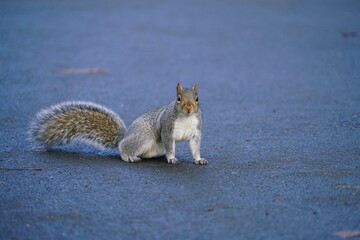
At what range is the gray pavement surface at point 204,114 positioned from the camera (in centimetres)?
365

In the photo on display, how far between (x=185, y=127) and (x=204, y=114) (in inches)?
83.1

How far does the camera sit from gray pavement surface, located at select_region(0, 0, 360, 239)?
365 centimetres

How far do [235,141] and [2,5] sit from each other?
10.4 meters

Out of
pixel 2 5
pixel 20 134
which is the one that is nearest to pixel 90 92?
pixel 20 134

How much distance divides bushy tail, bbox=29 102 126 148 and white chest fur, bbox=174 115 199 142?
68cm

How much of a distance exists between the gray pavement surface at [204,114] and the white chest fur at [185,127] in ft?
0.87

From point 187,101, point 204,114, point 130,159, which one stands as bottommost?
point 130,159

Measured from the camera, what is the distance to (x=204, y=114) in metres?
6.84

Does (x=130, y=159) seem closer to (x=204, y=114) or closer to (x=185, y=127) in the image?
(x=185, y=127)

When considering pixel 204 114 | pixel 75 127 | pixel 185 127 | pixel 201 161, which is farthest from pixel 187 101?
pixel 204 114

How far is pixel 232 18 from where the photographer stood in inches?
531

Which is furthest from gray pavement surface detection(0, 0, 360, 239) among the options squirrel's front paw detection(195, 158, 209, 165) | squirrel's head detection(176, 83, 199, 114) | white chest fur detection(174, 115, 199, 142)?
squirrel's head detection(176, 83, 199, 114)

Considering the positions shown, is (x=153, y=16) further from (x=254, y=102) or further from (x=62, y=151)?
(x=62, y=151)

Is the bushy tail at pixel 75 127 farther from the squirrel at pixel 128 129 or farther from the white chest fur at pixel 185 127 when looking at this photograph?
the white chest fur at pixel 185 127
